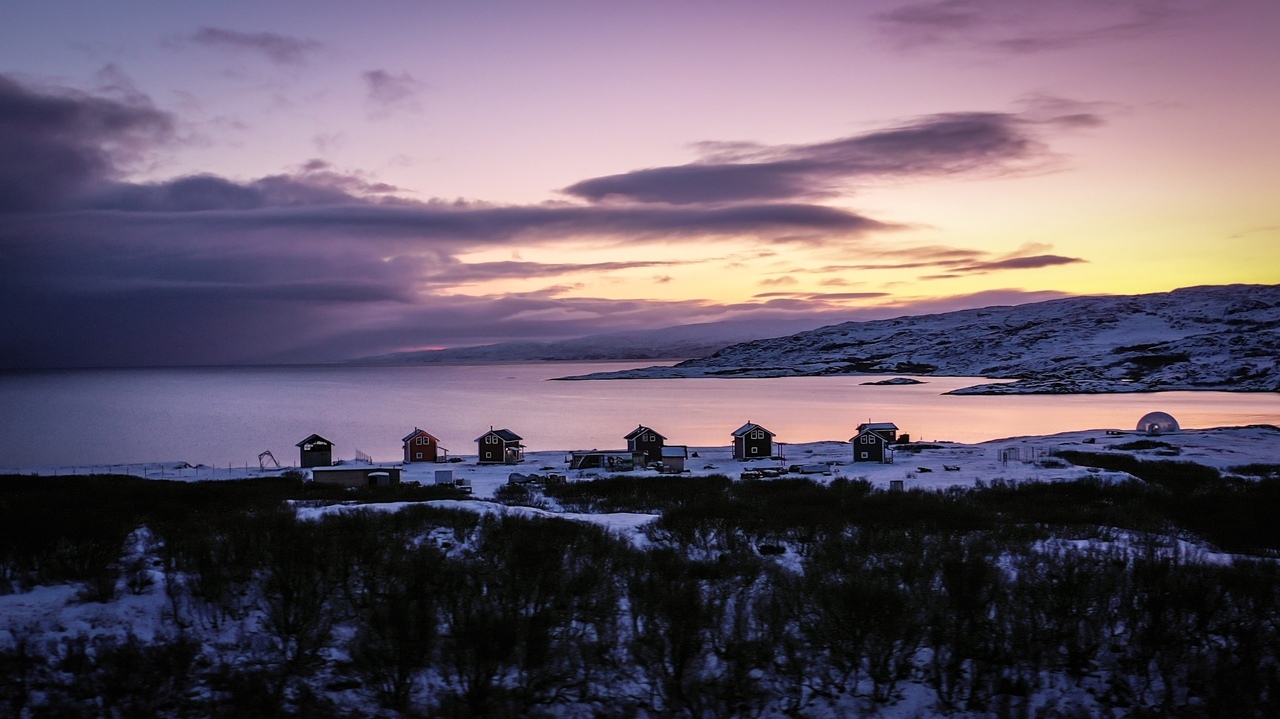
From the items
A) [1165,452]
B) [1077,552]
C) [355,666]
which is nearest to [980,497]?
→ [1077,552]

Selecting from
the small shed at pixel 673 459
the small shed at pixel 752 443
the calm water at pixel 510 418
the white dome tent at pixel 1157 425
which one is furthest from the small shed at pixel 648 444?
the white dome tent at pixel 1157 425

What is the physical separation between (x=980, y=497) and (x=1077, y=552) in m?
14.4

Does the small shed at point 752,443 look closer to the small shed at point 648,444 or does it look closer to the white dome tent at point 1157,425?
the small shed at point 648,444

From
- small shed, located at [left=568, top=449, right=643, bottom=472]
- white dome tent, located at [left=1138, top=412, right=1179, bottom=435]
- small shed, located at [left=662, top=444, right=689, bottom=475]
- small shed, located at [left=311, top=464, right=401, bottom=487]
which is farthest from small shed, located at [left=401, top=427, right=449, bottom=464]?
white dome tent, located at [left=1138, top=412, right=1179, bottom=435]

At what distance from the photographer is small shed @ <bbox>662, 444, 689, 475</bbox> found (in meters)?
46.2

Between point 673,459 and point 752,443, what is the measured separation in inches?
355

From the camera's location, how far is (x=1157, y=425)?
64188mm

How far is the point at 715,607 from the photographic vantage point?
38.6ft

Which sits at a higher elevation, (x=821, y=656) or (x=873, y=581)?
(x=873, y=581)

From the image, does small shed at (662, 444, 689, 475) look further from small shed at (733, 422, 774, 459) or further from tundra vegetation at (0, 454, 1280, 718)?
tundra vegetation at (0, 454, 1280, 718)

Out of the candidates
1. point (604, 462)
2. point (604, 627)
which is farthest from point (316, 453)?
point (604, 627)

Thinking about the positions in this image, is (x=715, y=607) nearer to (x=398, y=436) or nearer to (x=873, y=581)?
(x=873, y=581)

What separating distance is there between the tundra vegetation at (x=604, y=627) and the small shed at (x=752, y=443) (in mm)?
38912

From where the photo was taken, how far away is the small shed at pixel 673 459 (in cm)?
4625
